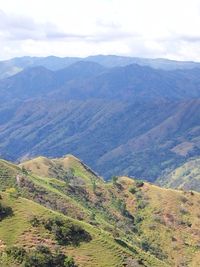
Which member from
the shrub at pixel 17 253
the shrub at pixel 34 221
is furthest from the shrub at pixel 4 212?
the shrub at pixel 17 253

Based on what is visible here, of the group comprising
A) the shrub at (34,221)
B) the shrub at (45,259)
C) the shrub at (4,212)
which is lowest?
the shrub at (45,259)

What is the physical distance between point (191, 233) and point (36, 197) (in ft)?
210

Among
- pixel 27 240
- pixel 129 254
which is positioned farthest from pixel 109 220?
pixel 27 240

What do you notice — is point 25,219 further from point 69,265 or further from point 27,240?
point 69,265

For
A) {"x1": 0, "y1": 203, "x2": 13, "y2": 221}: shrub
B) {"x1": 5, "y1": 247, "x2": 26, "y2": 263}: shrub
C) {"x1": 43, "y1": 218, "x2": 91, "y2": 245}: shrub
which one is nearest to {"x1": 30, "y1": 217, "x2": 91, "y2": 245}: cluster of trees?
{"x1": 43, "y1": 218, "x2": 91, "y2": 245}: shrub

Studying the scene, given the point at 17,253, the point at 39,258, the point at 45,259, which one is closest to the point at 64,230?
the point at 45,259

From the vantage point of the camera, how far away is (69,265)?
98188 mm

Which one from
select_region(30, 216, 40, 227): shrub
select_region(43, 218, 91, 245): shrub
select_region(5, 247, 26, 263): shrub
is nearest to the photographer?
select_region(5, 247, 26, 263): shrub

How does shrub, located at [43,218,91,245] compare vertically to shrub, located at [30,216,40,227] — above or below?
below

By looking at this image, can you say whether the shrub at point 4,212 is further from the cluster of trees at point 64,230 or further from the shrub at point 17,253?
the shrub at point 17,253

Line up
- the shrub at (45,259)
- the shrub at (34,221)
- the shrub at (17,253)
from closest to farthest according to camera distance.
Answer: the shrub at (45,259)
the shrub at (17,253)
the shrub at (34,221)

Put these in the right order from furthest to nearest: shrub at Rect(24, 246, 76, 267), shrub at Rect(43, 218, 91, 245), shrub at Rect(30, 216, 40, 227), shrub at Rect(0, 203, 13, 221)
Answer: shrub at Rect(0, 203, 13, 221) → shrub at Rect(30, 216, 40, 227) → shrub at Rect(43, 218, 91, 245) → shrub at Rect(24, 246, 76, 267)

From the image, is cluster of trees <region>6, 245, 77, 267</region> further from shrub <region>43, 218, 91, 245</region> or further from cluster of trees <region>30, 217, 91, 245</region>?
shrub <region>43, 218, 91, 245</region>

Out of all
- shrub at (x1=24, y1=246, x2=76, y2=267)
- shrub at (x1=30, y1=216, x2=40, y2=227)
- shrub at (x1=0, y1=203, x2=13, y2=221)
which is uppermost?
shrub at (x1=0, y1=203, x2=13, y2=221)
